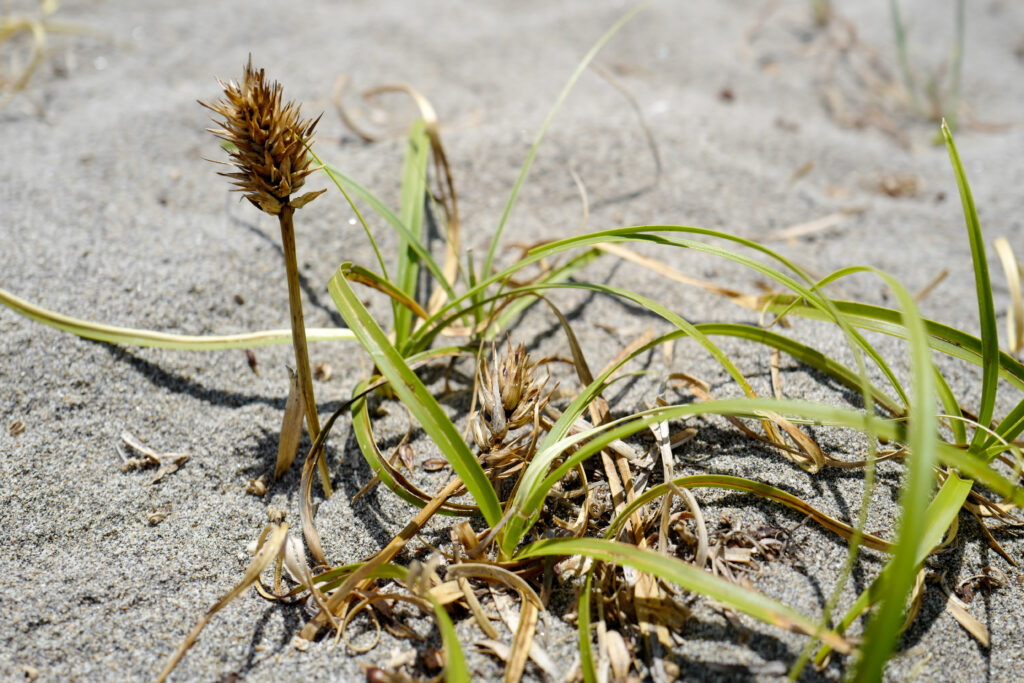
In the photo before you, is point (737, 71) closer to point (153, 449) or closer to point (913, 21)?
point (913, 21)

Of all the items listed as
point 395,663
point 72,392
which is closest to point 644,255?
point 395,663

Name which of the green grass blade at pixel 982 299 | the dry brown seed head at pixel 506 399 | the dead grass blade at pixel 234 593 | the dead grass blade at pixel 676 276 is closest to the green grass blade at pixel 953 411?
the green grass blade at pixel 982 299

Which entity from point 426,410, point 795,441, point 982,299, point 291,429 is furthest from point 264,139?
point 982,299

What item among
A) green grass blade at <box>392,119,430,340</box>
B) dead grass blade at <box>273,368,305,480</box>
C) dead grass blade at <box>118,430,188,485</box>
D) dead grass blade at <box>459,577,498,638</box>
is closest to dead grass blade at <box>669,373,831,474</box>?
dead grass blade at <box>459,577,498,638</box>

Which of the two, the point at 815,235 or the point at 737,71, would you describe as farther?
the point at 737,71

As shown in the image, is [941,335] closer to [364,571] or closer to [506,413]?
[506,413]

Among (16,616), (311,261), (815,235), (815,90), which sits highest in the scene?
(815,90)

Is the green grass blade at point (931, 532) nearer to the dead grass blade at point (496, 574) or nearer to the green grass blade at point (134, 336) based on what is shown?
the dead grass blade at point (496, 574)

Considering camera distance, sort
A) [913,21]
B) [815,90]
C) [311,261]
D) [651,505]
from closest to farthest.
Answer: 1. [651,505]
2. [311,261]
3. [815,90]
4. [913,21]
